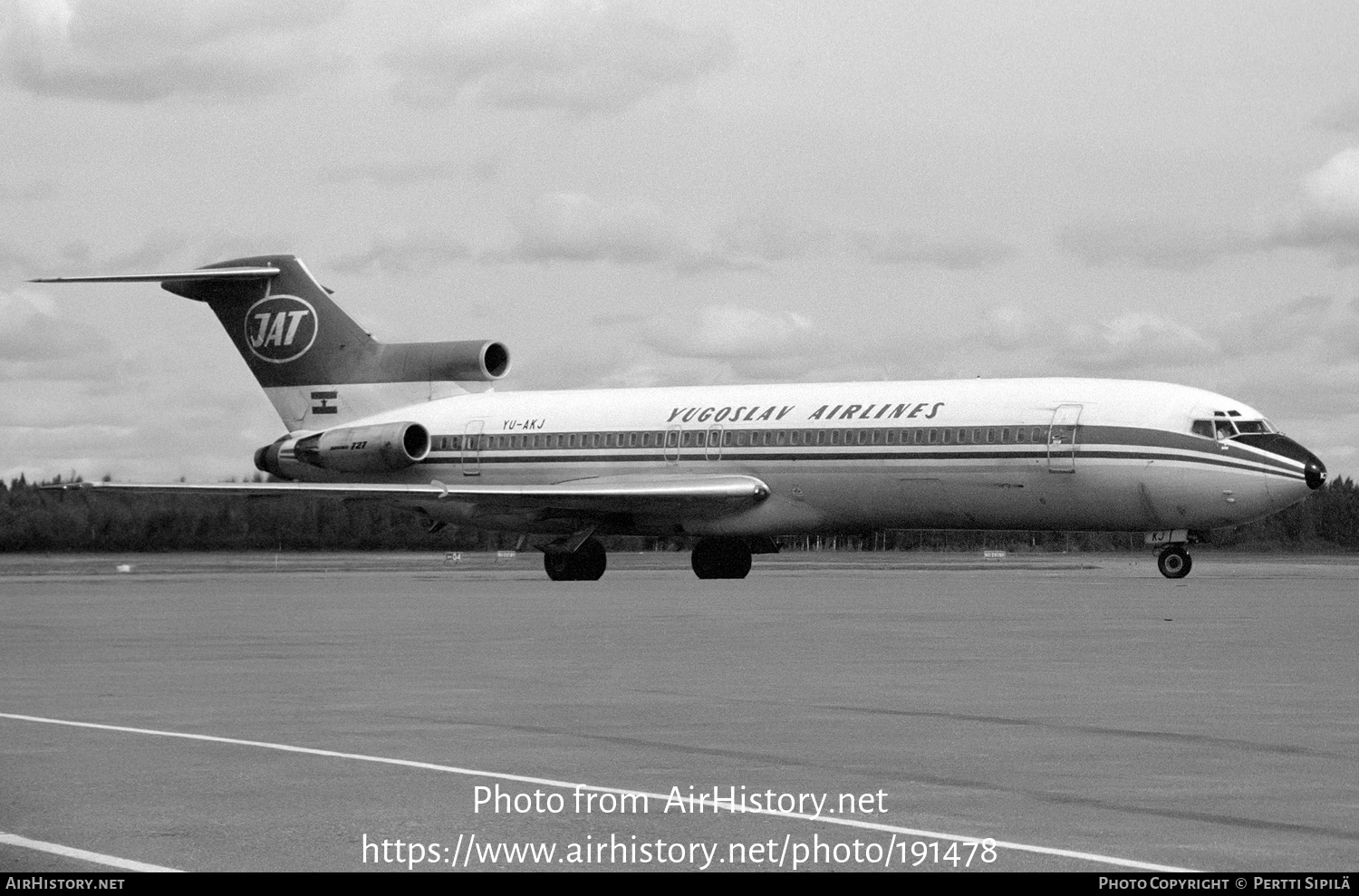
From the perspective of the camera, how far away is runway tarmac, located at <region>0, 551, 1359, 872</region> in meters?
8.89

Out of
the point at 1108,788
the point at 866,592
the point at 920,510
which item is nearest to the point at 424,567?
the point at 920,510

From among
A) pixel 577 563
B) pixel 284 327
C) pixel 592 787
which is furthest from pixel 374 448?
pixel 592 787

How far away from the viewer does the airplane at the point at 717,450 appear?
1513 inches

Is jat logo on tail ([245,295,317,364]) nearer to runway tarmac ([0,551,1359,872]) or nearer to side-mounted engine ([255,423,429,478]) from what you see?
side-mounted engine ([255,423,429,478])

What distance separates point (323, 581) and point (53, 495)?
59.5 feet

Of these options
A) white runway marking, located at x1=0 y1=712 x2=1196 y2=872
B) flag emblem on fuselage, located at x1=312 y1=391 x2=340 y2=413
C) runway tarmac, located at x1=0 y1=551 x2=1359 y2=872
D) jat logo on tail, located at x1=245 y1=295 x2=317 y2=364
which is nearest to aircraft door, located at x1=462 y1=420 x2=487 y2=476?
flag emblem on fuselage, located at x1=312 y1=391 x2=340 y2=413

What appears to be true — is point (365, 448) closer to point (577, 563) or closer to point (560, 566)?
point (560, 566)

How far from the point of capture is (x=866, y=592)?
35312 mm

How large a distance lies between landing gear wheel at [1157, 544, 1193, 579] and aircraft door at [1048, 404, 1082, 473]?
9.06 feet

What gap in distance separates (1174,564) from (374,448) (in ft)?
61.8

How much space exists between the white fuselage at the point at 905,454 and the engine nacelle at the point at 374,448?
2.18 feet

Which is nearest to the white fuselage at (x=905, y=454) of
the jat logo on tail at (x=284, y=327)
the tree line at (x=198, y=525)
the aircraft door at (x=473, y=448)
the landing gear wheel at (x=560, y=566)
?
the aircraft door at (x=473, y=448)

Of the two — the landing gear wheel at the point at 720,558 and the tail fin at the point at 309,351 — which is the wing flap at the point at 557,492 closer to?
the landing gear wheel at the point at 720,558
